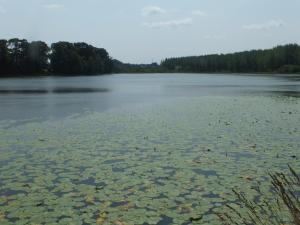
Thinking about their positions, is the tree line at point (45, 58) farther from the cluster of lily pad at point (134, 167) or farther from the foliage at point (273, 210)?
the foliage at point (273, 210)

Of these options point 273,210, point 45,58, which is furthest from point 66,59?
point 273,210

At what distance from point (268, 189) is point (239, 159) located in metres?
2.91

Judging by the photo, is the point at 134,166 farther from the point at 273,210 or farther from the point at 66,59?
the point at 66,59

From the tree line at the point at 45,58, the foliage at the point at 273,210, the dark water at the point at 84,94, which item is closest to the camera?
the foliage at the point at 273,210

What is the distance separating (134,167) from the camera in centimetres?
Answer: 1080

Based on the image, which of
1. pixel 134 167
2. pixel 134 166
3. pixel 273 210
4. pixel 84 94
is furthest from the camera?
pixel 84 94

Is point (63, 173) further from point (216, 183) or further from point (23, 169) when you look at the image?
point (216, 183)

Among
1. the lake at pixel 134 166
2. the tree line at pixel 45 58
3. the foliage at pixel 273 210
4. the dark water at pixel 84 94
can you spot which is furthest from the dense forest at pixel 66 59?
the foliage at pixel 273 210

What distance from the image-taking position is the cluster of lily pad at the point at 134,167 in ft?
24.7

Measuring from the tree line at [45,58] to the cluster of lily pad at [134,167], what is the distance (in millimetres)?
96048

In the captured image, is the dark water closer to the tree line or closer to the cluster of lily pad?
the cluster of lily pad

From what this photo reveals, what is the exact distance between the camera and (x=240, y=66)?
18325cm

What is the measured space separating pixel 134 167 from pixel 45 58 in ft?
381

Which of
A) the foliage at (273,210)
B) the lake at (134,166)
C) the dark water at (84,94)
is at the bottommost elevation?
the dark water at (84,94)
